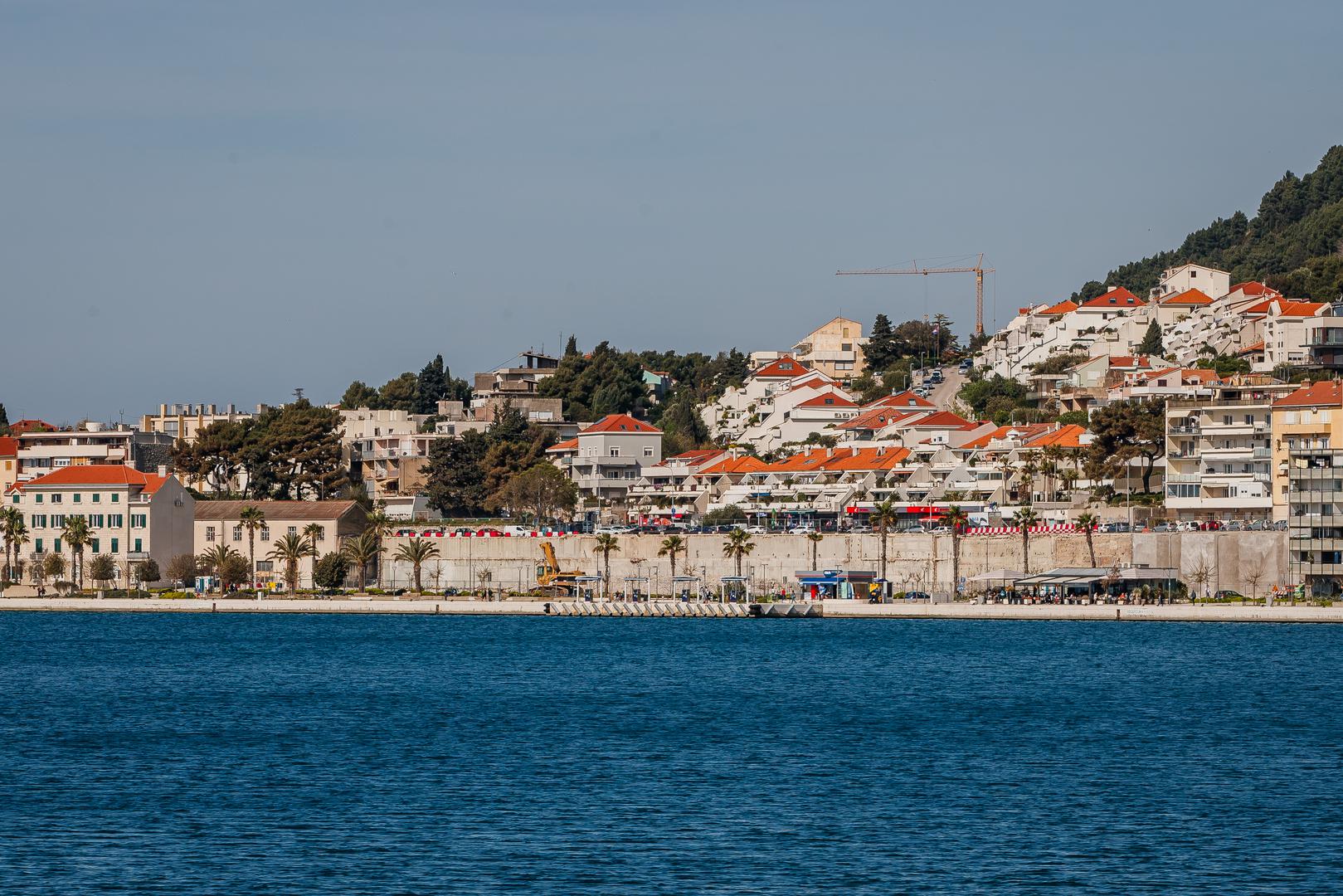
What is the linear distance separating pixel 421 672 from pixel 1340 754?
3019 cm

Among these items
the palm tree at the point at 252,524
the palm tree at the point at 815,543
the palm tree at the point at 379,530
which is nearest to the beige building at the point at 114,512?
the palm tree at the point at 252,524

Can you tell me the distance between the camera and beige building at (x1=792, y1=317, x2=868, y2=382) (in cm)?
16125

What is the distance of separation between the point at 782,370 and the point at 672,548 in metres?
56.5

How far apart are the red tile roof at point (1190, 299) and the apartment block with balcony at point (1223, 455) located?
49.1 meters

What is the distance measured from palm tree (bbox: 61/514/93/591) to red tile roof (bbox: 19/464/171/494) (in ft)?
6.91

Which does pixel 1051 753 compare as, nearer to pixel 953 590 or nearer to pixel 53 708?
pixel 53 708

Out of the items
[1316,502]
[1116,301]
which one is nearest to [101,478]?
[1316,502]

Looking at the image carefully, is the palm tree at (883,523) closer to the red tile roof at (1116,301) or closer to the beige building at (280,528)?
the beige building at (280,528)

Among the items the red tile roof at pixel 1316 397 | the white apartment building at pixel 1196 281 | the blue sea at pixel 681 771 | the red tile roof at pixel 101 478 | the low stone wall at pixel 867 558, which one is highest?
the white apartment building at pixel 1196 281

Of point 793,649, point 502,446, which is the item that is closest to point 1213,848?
point 793,649

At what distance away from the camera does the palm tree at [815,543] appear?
3538 inches

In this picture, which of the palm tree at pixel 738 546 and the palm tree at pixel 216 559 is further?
the palm tree at pixel 216 559

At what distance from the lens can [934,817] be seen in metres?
32.4

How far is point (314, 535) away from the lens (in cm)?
9725
